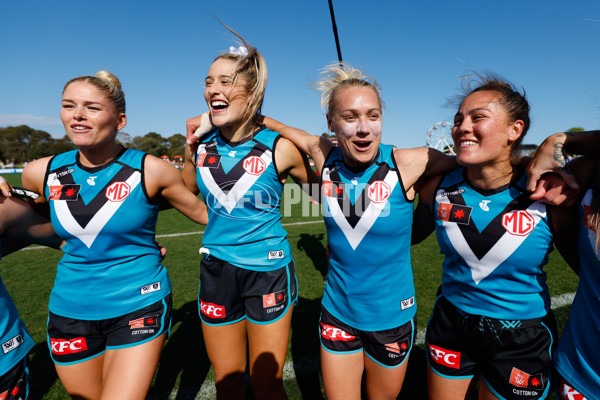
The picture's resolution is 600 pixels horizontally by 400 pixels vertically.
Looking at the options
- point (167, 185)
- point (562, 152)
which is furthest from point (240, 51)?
point (562, 152)

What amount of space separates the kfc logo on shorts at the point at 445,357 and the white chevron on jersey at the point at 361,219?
2.73ft

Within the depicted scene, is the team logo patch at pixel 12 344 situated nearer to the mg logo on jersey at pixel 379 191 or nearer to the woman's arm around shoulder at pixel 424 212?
the mg logo on jersey at pixel 379 191

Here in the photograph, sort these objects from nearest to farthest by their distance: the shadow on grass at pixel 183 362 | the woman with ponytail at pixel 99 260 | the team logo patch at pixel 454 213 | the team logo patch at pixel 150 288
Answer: the team logo patch at pixel 454 213, the woman with ponytail at pixel 99 260, the team logo patch at pixel 150 288, the shadow on grass at pixel 183 362

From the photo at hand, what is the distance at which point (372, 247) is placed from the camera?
2168mm

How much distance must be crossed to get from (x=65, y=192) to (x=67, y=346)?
1023 mm

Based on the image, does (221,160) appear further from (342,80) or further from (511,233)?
(511,233)

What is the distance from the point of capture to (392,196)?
2164 millimetres

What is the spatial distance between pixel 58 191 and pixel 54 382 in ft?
7.99

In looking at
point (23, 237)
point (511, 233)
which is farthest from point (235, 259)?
point (511, 233)

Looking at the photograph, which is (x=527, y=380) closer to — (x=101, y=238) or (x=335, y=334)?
(x=335, y=334)

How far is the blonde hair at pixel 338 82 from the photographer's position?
90.7 inches

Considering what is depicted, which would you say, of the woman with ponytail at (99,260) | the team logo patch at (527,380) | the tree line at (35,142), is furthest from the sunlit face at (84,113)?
the tree line at (35,142)

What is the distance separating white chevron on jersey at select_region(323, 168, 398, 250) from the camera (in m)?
2.16

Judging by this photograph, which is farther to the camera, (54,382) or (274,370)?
(54,382)
